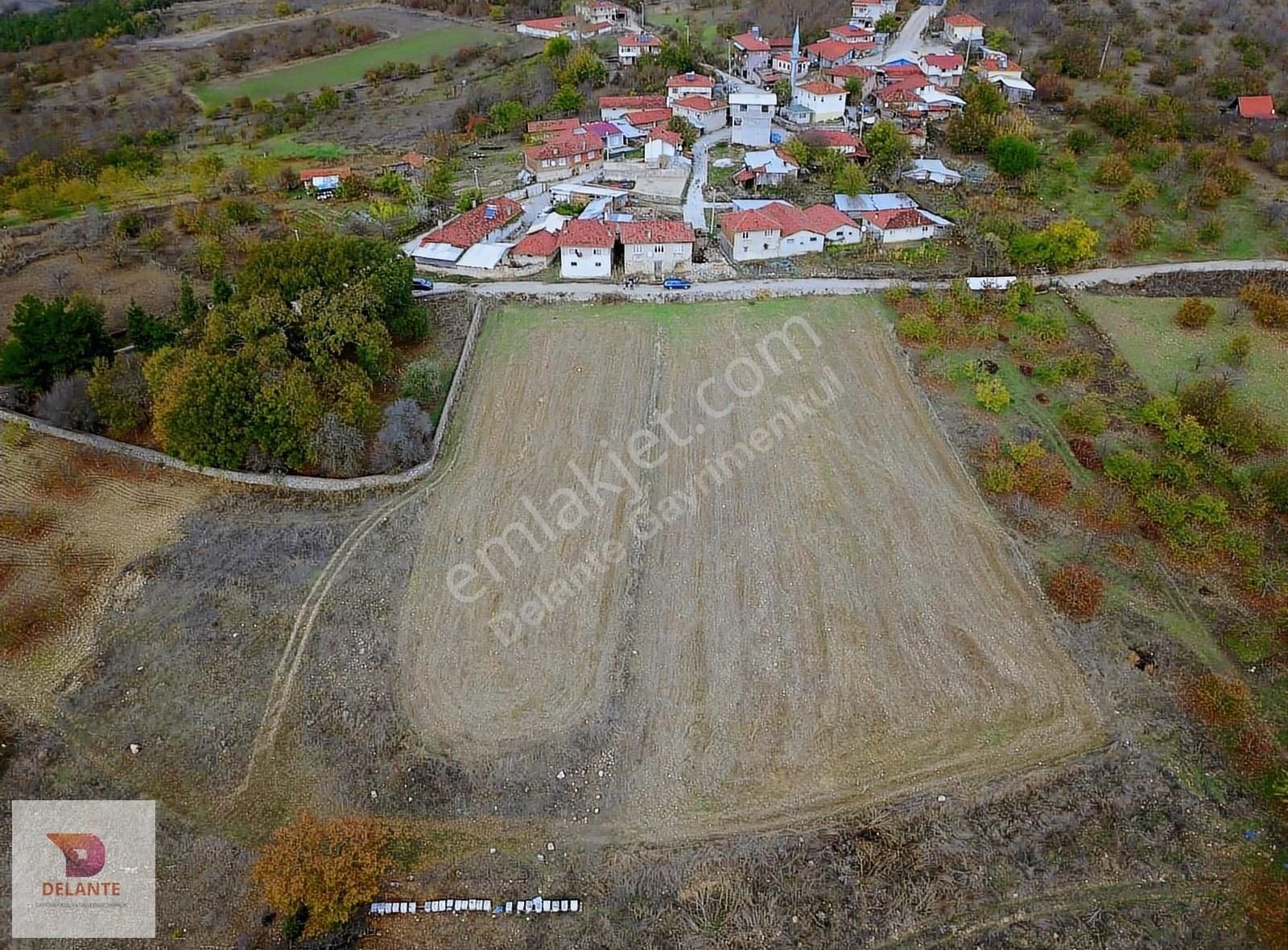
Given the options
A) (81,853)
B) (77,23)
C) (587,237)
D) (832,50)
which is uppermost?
(832,50)

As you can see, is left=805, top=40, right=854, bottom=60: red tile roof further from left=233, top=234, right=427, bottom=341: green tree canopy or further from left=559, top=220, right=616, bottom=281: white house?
left=233, top=234, right=427, bottom=341: green tree canopy

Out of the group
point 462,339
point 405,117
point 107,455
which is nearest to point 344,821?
point 107,455

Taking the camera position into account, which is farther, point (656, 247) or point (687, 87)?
point (687, 87)

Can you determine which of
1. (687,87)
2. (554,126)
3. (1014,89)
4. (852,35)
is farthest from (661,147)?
(852,35)

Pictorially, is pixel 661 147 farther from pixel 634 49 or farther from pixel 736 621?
pixel 736 621

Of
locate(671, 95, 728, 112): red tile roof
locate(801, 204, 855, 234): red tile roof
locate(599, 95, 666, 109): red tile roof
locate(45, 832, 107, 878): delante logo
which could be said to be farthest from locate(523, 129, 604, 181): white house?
locate(45, 832, 107, 878): delante logo

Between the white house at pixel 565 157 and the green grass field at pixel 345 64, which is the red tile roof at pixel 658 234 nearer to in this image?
the white house at pixel 565 157

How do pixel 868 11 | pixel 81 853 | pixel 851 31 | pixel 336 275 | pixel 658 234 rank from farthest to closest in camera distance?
1. pixel 868 11
2. pixel 851 31
3. pixel 658 234
4. pixel 336 275
5. pixel 81 853
